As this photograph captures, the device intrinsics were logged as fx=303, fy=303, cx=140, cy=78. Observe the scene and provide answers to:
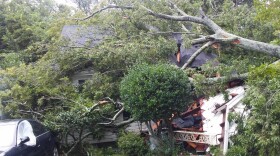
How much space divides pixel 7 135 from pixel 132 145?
3.80 metres

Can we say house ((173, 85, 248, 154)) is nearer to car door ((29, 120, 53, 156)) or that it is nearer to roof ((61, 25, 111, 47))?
car door ((29, 120, 53, 156))

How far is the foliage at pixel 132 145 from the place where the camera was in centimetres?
866

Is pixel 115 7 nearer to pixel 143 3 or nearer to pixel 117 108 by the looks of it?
pixel 143 3

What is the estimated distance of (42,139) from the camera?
6773 mm

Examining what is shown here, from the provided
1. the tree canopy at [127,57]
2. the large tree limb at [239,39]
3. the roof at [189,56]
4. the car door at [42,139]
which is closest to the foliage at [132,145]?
the tree canopy at [127,57]

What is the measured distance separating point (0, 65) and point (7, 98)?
→ 4046 millimetres

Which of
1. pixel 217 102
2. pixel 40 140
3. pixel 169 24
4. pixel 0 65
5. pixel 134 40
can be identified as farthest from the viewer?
pixel 0 65

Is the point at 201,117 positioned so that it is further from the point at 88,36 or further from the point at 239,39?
the point at 88,36

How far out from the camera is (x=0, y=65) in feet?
42.3

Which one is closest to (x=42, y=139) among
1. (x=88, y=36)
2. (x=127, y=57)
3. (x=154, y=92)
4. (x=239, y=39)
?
(x=154, y=92)

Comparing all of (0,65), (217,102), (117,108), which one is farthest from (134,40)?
(0,65)

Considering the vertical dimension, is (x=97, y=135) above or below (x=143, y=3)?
below

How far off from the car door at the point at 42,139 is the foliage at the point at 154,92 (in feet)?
7.19

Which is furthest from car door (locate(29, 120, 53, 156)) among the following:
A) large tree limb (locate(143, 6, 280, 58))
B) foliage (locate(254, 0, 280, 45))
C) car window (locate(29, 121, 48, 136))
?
foliage (locate(254, 0, 280, 45))
